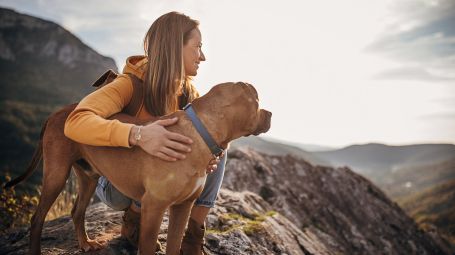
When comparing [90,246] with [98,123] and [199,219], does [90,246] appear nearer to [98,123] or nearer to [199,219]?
[199,219]

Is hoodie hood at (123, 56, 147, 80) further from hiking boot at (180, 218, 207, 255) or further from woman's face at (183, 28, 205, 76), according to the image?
hiking boot at (180, 218, 207, 255)

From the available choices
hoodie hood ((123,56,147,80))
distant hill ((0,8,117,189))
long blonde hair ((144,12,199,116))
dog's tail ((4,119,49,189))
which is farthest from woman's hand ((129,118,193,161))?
distant hill ((0,8,117,189))

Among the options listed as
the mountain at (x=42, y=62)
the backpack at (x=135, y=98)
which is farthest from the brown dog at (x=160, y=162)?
the mountain at (x=42, y=62)

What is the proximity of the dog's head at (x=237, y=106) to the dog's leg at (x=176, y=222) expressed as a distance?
0.74 m

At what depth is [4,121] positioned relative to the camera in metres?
63.9

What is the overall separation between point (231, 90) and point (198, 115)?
345 millimetres

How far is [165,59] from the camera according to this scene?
9.26ft

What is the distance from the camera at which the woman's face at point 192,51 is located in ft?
9.87

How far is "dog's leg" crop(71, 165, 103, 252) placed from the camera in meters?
3.00

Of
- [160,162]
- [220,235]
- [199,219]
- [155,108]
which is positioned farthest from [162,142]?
[220,235]

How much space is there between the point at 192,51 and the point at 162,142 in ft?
4.07

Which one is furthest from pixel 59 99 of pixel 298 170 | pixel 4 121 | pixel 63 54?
pixel 298 170

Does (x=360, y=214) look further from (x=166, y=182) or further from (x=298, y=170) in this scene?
(x=166, y=182)

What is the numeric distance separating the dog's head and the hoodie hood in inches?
36.3
